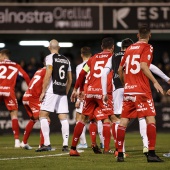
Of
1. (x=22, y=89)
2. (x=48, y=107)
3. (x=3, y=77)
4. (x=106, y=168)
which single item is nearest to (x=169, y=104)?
(x=22, y=89)

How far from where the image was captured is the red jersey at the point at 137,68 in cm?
968

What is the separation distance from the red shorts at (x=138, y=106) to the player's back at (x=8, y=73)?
523cm

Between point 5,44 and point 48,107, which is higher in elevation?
point 5,44

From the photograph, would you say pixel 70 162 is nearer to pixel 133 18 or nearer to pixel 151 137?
pixel 151 137

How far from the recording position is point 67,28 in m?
Answer: 22.9

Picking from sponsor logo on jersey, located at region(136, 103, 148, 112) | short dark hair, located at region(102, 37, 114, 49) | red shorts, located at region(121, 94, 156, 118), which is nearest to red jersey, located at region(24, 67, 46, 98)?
short dark hair, located at region(102, 37, 114, 49)

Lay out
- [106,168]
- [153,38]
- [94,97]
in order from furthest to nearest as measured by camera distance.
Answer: [153,38], [94,97], [106,168]

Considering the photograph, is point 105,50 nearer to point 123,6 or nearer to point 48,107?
point 48,107

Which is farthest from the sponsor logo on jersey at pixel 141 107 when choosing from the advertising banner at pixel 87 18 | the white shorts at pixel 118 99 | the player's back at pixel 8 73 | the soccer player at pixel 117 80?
the advertising banner at pixel 87 18

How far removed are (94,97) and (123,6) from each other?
12.0 meters

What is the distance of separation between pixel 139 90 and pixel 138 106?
252mm

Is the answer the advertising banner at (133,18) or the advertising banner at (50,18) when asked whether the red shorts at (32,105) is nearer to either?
the advertising banner at (50,18)

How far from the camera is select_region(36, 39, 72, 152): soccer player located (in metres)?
12.1

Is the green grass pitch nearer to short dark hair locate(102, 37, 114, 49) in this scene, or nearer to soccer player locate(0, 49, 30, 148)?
short dark hair locate(102, 37, 114, 49)
